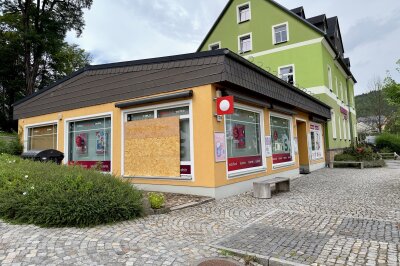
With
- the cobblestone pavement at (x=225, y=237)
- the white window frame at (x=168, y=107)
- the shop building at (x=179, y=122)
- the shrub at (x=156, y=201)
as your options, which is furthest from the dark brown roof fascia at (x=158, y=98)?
the cobblestone pavement at (x=225, y=237)

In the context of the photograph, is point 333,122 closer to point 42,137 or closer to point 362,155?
point 362,155

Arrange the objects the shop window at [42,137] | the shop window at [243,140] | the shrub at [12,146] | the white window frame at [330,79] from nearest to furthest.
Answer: the shop window at [243,140] → the shop window at [42,137] → the shrub at [12,146] → the white window frame at [330,79]

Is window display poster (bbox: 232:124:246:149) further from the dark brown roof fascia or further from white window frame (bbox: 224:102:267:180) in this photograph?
the dark brown roof fascia

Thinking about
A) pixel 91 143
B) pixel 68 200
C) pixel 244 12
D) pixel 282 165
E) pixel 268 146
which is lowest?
pixel 68 200

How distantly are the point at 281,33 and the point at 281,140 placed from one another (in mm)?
11391

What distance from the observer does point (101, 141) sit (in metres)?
11.2

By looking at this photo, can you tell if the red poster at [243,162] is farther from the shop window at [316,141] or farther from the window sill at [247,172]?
the shop window at [316,141]

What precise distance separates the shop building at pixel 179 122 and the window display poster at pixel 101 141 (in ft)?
0.13

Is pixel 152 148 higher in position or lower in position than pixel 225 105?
lower

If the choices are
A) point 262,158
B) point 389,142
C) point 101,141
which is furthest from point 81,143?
point 389,142

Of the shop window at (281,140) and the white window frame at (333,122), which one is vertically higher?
the white window frame at (333,122)

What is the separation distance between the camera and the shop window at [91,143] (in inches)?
429

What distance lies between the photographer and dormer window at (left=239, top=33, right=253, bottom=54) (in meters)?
22.3

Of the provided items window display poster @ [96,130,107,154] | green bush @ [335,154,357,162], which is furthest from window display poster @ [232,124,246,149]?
green bush @ [335,154,357,162]
